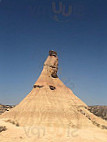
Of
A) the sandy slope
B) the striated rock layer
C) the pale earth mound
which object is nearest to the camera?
the sandy slope

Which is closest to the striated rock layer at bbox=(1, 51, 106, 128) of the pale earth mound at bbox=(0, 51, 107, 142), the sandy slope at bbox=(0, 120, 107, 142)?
the pale earth mound at bbox=(0, 51, 107, 142)

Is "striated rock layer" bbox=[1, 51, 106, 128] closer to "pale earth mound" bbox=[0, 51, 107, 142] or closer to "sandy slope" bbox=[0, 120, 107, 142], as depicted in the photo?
"pale earth mound" bbox=[0, 51, 107, 142]

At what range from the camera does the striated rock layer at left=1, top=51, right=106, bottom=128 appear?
124 feet

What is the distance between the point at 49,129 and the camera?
3431cm

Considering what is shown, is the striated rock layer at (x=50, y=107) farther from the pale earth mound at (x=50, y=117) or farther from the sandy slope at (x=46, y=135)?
the sandy slope at (x=46, y=135)

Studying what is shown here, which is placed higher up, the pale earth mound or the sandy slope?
the pale earth mound

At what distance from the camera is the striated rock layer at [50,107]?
37906 mm

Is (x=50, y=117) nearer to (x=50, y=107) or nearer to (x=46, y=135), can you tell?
(x=50, y=107)

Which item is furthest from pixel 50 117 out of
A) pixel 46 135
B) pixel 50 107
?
pixel 46 135

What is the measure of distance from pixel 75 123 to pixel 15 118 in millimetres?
13539

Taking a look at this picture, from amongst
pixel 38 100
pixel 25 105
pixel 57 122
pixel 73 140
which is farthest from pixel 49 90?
pixel 73 140

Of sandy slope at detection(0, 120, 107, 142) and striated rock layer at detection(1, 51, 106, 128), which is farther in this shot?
striated rock layer at detection(1, 51, 106, 128)

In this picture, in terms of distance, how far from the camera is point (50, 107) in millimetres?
40344

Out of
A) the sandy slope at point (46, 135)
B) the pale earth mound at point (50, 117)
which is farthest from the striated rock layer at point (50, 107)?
the sandy slope at point (46, 135)
